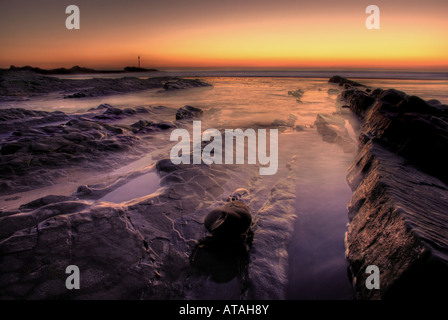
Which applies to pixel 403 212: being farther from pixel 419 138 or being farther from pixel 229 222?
pixel 419 138

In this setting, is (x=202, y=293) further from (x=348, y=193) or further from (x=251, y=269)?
(x=348, y=193)

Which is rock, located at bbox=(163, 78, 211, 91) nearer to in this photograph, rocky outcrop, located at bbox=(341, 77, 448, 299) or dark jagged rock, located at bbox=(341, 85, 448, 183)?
dark jagged rock, located at bbox=(341, 85, 448, 183)

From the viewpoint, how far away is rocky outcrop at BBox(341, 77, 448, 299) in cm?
139

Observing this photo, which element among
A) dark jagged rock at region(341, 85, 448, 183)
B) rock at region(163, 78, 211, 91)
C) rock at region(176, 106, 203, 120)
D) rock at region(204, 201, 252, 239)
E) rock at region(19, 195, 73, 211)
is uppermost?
rock at region(163, 78, 211, 91)

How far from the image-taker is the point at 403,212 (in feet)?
5.76

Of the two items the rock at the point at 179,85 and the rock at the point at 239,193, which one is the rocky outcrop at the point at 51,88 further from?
the rock at the point at 239,193

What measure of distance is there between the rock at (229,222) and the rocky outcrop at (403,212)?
113cm

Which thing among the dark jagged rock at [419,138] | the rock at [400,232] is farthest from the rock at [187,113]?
the rock at [400,232]

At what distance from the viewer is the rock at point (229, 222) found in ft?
7.95

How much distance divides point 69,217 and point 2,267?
663 mm

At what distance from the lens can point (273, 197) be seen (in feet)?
11.2

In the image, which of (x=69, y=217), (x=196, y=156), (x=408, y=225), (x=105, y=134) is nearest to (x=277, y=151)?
(x=196, y=156)

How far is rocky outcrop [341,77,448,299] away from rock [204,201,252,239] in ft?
3.70

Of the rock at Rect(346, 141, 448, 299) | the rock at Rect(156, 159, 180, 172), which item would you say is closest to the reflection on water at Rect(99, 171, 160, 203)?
the rock at Rect(156, 159, 180, 172)
